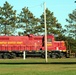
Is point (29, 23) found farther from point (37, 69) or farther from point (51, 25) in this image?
point (37, 69)

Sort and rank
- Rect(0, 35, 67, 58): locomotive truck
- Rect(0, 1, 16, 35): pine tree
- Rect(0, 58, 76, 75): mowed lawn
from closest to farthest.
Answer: Rect(0, 58, 76, 75): mowed lawn, Rect(0, 35, 67, 58): locomotive truck, Rect(0, 1, 16, 35): pine tree

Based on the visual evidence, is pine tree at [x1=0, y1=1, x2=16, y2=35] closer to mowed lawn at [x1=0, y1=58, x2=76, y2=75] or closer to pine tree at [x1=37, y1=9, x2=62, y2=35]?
pine tree at [x1=37, y1=9, x2=62, y2=35]

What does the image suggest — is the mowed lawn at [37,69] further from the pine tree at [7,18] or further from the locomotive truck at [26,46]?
the pine tree at [7,18]

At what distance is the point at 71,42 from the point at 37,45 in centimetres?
1980

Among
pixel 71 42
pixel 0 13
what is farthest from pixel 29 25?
pixel 71 42

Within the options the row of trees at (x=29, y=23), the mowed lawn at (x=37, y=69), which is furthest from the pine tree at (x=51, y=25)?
the mowed lawn at (x=37, y=69)

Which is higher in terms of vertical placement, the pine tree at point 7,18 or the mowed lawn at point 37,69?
the pine tree at point 7,18

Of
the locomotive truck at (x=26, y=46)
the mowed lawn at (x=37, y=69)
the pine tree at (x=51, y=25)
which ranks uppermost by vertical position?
the pine tree at (x=51, y=25)

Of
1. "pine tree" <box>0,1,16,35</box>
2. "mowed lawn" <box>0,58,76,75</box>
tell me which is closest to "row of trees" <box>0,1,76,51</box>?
"pine tree" <box>0,1,16,35</box>

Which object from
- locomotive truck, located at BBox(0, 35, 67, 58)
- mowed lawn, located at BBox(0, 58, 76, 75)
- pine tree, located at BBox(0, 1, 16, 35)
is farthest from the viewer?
pine tree, located at BBox(0, 1, 16, 35)

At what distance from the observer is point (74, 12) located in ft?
299

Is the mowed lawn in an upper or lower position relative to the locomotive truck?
lower

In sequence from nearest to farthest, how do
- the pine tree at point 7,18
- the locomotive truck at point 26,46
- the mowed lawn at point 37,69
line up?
the mowed lawn at point 37,69 < the locomotive truck at point 26,46 < the pine tree at point 7,18

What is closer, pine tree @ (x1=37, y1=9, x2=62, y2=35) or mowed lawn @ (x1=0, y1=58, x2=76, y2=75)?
mowed lawn @ (x1=0, y1=58, x2=76, y2=75)
